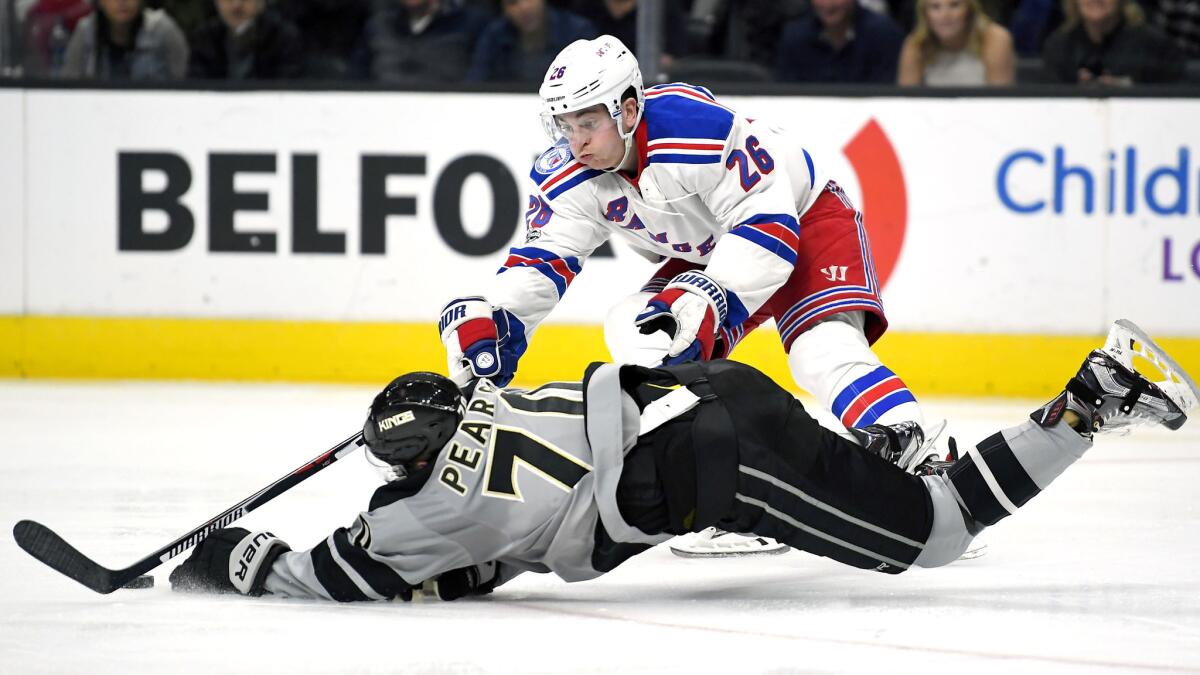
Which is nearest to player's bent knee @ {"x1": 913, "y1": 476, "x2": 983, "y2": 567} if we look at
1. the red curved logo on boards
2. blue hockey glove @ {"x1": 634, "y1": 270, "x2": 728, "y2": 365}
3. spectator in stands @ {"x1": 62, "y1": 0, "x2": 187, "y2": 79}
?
blue hockey glove @ {"x1": 634, "y1": 270, "x2": 728, "y2": 365}

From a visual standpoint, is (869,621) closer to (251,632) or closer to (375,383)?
(251,632)

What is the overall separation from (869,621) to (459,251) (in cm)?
396

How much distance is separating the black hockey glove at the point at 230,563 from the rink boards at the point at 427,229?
11.5 feet

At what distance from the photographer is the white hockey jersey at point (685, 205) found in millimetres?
3494

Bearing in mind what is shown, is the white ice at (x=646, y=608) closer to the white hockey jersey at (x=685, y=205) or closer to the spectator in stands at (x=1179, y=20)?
the white hockey jersey at (x=685, y=205)

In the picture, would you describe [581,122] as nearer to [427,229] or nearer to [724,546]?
[724,546]

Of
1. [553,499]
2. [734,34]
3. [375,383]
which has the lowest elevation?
[375,383]

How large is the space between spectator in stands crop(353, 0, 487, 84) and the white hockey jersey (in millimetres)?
2890

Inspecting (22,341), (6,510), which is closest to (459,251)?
(22,341)

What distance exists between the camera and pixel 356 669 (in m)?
2.43

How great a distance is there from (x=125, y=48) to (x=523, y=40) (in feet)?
5.13

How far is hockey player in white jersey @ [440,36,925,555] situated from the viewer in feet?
11.2

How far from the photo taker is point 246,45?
Result: 6.70 m

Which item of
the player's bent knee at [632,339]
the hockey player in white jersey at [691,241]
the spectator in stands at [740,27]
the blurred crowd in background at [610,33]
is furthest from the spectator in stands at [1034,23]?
the player's bent knee at [632,339]
